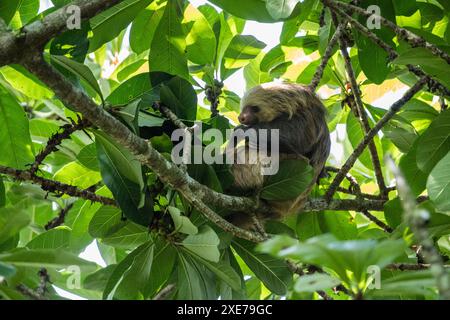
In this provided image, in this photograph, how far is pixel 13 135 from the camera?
14.4 ft

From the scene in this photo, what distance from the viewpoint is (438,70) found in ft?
13.4

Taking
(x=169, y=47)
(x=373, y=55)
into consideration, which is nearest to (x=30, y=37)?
(x=169, y=47)

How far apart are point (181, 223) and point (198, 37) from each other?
211 cm

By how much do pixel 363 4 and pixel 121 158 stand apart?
7.93 feet

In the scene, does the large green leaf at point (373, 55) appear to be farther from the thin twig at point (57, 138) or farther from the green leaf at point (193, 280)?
the thin twig at point (57, 138)

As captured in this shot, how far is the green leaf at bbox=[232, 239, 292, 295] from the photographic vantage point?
4285 millimetres

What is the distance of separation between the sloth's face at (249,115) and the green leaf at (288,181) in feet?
5.31

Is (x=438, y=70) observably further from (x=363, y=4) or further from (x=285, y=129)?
(x=285, y=129)

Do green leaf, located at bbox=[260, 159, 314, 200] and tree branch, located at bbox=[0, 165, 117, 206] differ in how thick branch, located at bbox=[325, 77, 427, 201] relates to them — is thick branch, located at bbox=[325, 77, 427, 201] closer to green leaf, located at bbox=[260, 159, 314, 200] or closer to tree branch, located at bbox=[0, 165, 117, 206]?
green leaf, located at bbox=[260, 159, 314, 200]

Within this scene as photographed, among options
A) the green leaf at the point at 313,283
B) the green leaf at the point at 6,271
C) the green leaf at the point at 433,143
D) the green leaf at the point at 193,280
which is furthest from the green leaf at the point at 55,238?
the green leaf at the point at 313,283

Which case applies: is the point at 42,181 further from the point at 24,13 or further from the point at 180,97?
the point at 24,13

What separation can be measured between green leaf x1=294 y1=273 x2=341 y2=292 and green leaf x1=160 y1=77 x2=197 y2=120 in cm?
238
